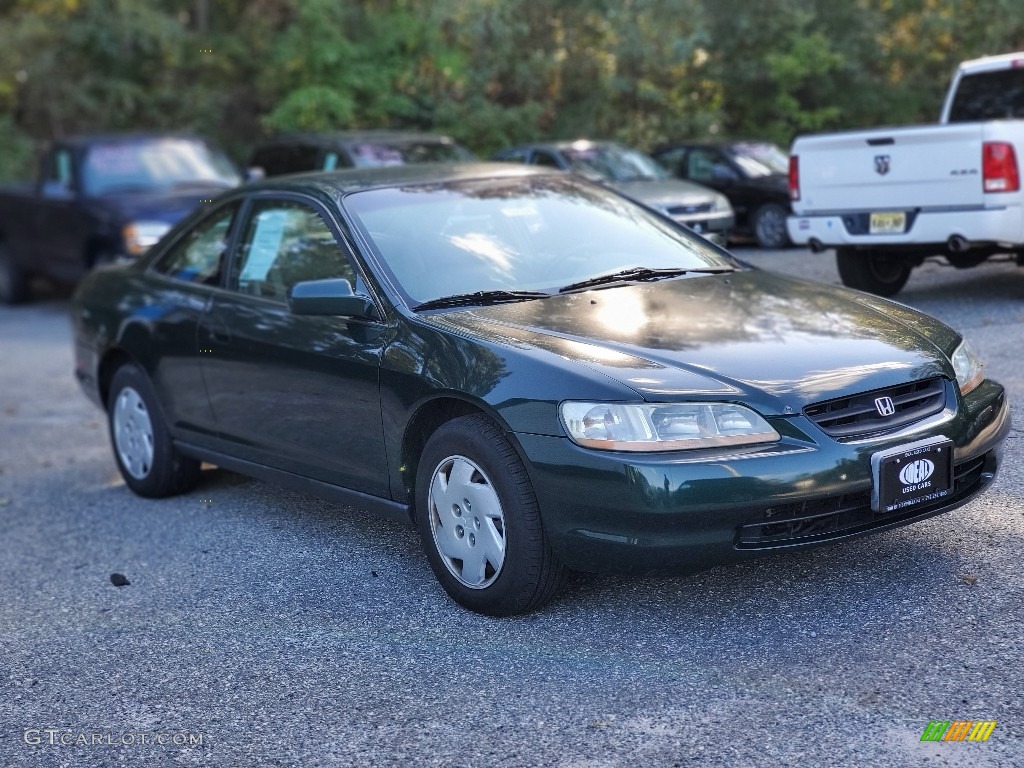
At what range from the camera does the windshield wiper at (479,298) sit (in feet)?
16.5

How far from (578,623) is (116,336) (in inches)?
134

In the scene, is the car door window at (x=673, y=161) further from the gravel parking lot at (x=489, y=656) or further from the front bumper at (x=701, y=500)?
the front bumper at (x=701, y=500)

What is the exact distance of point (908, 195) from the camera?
30.8ft

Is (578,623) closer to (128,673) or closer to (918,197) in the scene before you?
(128,673)

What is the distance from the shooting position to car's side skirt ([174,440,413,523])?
5.04 metres

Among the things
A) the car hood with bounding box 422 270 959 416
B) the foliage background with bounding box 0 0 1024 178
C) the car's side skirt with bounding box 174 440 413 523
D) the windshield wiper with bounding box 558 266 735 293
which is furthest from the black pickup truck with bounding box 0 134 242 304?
the car hood with bounding box 422 270 959 416

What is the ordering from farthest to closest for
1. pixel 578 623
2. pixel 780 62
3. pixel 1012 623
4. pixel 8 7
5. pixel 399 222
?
pixel 8 7
pixel 780 62
pixel 399 222
pixel 578 623
pixel 1012 623

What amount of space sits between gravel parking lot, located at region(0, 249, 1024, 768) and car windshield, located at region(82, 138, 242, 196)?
900cm

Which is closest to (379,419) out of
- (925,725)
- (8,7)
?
(925,725)

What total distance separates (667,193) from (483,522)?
10.5 m

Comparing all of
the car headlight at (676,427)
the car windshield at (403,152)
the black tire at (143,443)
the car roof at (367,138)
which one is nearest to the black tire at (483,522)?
the car headlight at (676,427)

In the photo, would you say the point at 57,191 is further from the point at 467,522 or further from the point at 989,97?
the point at 467,522

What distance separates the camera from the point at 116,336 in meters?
6.86

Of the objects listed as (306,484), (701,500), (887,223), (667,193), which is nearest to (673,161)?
(667,193)
